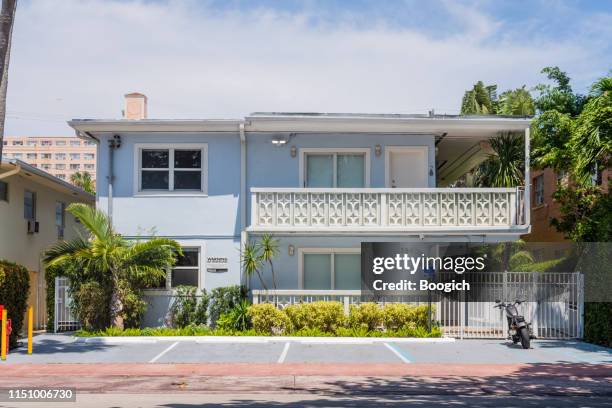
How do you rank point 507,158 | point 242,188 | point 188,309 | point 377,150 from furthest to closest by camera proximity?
point 377,150
point 242,188
point 507,158
point 188,309

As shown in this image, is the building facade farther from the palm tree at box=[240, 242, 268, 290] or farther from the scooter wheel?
the scooter wheel

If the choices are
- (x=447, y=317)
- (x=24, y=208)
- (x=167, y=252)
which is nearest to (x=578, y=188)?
(x=447, y=317)

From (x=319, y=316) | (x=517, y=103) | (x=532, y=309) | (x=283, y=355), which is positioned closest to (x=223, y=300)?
(x=319, y=316)

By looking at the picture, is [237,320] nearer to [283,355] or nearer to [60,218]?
[283,355]

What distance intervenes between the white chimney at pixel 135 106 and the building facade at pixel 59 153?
162 m

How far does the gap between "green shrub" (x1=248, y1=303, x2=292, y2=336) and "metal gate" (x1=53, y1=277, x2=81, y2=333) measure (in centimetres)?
517

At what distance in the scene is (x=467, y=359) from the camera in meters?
16.8

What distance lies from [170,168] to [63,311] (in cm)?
508

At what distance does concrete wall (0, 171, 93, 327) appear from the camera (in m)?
23.1

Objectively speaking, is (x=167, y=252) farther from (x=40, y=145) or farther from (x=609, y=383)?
(x=40, y=145)

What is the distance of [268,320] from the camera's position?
65.5 ft

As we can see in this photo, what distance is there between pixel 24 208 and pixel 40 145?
168 meters

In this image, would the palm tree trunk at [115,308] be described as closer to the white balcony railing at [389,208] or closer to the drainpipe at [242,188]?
the drainpipe at [242,188]

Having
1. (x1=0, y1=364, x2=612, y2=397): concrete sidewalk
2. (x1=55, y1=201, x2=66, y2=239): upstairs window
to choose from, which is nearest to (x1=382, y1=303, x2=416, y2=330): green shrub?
(x1=0, y1=364, x2=612, y2=397): concrete sidewalk
